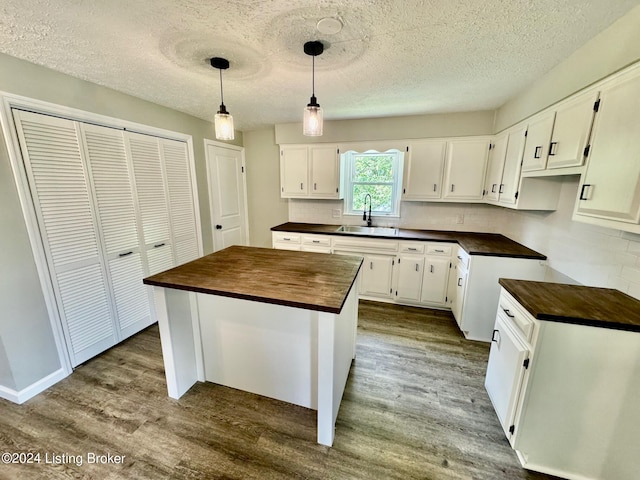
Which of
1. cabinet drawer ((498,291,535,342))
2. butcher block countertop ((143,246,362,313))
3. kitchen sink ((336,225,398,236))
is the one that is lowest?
cabinet drawer ((498,291,535,342))

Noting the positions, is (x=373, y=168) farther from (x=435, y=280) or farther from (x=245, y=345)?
(x=245, y=345)

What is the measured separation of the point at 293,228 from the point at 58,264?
2.38 metres

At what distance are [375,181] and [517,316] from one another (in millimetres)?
2604

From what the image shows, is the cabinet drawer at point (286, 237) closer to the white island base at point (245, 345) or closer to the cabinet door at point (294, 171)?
the cabinet door at point (294, 171)

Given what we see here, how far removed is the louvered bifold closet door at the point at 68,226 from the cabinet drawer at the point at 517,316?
3.18 m

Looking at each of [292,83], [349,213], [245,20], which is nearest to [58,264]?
[245,20]

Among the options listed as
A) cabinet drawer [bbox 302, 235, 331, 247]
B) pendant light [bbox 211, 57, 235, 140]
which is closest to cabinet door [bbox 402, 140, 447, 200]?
cabinet drawer [bbox 302, 235, 331, 247]

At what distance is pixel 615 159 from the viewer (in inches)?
51.3

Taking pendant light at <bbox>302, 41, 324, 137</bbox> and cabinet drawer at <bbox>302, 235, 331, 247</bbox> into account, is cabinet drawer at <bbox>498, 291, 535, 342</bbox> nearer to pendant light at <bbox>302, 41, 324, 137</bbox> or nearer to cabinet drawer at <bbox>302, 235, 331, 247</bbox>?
pendant light at <bbox>302, 41, 324, 137</bbox>

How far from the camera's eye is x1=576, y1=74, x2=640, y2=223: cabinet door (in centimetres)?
120

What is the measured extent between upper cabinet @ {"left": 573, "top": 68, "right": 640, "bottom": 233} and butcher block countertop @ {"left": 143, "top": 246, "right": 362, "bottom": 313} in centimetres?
140

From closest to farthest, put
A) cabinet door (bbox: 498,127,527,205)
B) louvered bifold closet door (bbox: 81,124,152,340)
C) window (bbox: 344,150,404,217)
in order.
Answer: louvered bifold closet door (bbox: 81,124,152,340) < cabinet door (bbox: 498,127,527,205) < window (bbox: 344,150,404,217)

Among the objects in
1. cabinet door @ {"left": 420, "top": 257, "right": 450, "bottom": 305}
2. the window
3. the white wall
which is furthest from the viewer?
the window

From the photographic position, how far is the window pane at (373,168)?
11.9 feet
